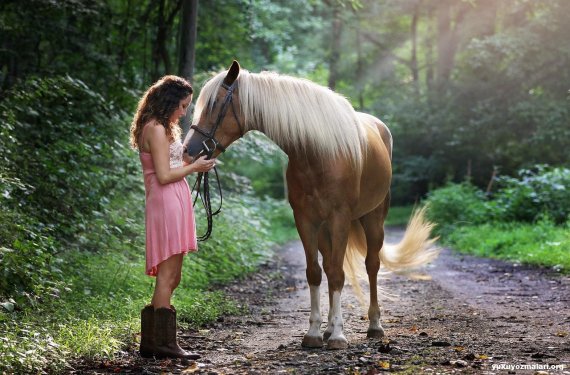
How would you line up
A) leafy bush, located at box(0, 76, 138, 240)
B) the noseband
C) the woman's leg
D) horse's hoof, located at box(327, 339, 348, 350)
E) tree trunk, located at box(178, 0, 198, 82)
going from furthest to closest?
tree trunk, located at box(178, 0, 198, 82)
leafy bush, located at box(0, 76, 138, 240)
horse's hoof, located at box(327, 339, 348, 350)
the noseband
the woman's leg

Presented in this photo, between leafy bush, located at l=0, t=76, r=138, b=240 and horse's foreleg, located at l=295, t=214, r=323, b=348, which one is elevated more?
leafy bush, located at l=0, t=76, r=138, b=240

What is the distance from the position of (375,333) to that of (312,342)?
2.69ft

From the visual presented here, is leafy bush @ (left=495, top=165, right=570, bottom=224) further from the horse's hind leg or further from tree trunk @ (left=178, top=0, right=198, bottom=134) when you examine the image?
tree trunk @ (left=178, top=0, right=198, bottom=134)

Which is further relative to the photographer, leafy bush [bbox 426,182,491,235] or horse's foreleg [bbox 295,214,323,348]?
leafy bush [bbox 426,182,491,235]

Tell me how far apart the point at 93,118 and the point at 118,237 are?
5.79ft

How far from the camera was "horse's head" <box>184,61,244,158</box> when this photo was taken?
17.3 ft

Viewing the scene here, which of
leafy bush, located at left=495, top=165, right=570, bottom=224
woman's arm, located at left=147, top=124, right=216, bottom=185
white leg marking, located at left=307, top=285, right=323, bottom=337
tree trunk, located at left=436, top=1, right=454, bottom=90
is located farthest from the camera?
tree trunk, located at left=436, top=1, right=454, bottom=90

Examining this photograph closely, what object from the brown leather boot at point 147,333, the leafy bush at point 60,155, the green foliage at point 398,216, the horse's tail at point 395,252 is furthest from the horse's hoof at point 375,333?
the green foliage at point 398,216

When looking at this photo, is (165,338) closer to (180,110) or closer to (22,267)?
(22,267)

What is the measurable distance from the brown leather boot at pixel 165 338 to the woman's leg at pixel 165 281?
62 mm

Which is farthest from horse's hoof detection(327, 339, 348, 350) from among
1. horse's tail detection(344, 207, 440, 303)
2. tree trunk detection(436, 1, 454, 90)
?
tree trunk detection(436, 1, 454, 90)

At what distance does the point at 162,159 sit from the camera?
5012 mm

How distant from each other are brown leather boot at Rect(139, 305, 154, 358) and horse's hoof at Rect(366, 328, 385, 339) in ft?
6.54

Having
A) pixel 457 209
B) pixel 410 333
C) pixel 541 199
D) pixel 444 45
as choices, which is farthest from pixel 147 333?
pixel 444 45
